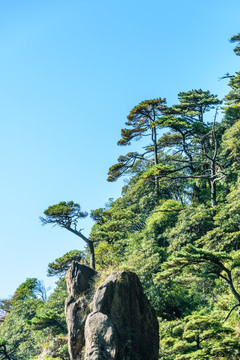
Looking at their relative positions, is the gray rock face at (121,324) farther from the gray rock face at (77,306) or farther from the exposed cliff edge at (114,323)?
the gray rock face at (77,306)

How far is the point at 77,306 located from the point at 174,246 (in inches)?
408

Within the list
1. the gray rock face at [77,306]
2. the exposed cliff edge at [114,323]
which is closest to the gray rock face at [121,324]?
the exposed cliff edge at [114,323]

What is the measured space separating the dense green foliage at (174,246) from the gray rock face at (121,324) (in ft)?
4.73

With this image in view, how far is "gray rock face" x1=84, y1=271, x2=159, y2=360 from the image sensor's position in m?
11.0

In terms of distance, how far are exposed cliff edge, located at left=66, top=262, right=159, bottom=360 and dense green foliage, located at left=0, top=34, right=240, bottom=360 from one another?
1.49m

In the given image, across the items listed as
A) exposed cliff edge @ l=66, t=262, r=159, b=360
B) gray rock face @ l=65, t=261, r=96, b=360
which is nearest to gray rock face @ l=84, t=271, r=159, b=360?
exposed cliff edge @ l=66, t=262, r=159, b=360

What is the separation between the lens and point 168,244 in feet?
83.0

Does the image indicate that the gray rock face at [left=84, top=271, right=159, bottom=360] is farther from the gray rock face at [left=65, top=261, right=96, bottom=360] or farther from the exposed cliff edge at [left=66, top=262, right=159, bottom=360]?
the gray rock face at [left=65, top=261, right=96, bottom=360]

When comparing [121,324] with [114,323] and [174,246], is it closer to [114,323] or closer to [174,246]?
[114,323]

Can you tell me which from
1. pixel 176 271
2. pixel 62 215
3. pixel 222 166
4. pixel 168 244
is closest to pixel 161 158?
pixel 222 166

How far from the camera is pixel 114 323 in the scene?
11.9 m

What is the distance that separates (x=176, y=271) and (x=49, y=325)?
37.7ft

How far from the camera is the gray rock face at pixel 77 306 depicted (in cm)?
1335

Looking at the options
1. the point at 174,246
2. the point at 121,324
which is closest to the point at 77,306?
the point at 121,324
